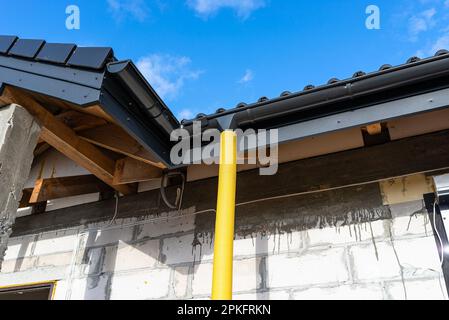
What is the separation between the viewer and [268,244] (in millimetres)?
2701

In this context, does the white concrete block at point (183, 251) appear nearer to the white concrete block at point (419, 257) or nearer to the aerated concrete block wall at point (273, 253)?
the aerated concrete block wall at point (273, 253)

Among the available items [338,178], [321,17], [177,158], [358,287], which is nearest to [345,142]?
[338,178]

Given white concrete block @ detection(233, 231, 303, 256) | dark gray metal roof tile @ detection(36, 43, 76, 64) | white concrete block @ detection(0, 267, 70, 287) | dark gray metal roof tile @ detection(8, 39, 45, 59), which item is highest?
dark gray metal roof tile @ detection(8, 39, 45, 59)

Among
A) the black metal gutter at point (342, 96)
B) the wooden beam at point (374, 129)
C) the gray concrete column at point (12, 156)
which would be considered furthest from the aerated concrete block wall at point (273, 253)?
the gray concrete column at point (12, 156)

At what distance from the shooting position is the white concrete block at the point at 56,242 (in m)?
3.38

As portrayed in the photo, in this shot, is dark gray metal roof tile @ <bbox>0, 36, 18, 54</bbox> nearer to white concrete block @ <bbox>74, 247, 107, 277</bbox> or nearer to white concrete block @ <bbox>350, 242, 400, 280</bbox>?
white concrete block @ <bbox>74, 247, 107, 277</bbox>

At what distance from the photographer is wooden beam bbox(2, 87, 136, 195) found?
8.10 feet

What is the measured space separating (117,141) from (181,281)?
1.08 meters

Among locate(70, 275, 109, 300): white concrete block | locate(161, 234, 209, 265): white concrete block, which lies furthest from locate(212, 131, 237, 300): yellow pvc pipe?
locate(70, 275, 109, 300): white concrete block

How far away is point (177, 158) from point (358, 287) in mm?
1390

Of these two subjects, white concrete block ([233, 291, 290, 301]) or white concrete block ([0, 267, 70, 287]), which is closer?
white concrete block ([233, 291, 290, 301])

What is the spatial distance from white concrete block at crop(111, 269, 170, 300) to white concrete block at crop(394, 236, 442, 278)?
155 centimetres

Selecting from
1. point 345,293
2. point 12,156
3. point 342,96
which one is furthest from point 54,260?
point 342,96
